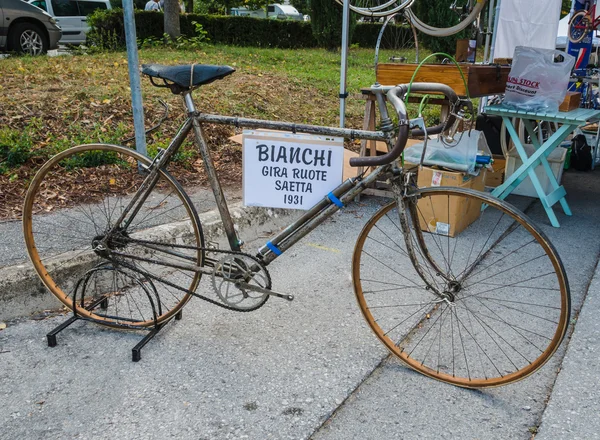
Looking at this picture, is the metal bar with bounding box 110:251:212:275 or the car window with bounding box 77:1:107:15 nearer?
the metal bar with bounding box 110:251:212:275

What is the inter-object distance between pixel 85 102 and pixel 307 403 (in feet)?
15.0

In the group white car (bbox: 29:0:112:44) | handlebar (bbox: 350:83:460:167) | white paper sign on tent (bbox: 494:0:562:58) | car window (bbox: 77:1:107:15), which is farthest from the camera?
car window (bbox: 77:1:107:15)

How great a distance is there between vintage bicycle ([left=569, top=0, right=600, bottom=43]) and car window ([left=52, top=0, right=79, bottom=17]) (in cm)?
1423

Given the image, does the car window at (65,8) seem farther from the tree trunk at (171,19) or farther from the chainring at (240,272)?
the chainring at (240,272)

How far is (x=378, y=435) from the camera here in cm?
224

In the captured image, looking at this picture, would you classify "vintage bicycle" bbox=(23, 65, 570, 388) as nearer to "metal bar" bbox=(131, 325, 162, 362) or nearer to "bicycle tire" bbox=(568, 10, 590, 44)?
"metal bar" bbox=(131, 325, 162, 362)

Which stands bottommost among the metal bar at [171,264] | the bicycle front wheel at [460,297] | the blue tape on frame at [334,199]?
the bicycle front wheel at [460,297]

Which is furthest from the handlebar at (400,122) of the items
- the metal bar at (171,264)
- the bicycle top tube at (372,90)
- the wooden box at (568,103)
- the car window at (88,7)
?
the car window at (88,7)

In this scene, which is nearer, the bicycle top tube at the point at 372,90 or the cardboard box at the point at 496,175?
the bicycle top tube at the point at 372,90

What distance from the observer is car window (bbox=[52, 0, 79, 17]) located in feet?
52.4

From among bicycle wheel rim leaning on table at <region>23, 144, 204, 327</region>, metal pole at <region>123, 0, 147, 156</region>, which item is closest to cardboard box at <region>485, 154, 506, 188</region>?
bicycle wheel rim leaning on table at <region>23, 144, 204, 327</region>

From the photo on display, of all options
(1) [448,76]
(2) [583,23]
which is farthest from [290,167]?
(2) [583,23]

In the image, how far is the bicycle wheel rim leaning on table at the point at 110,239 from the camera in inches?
113

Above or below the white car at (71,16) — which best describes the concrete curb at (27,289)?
below
